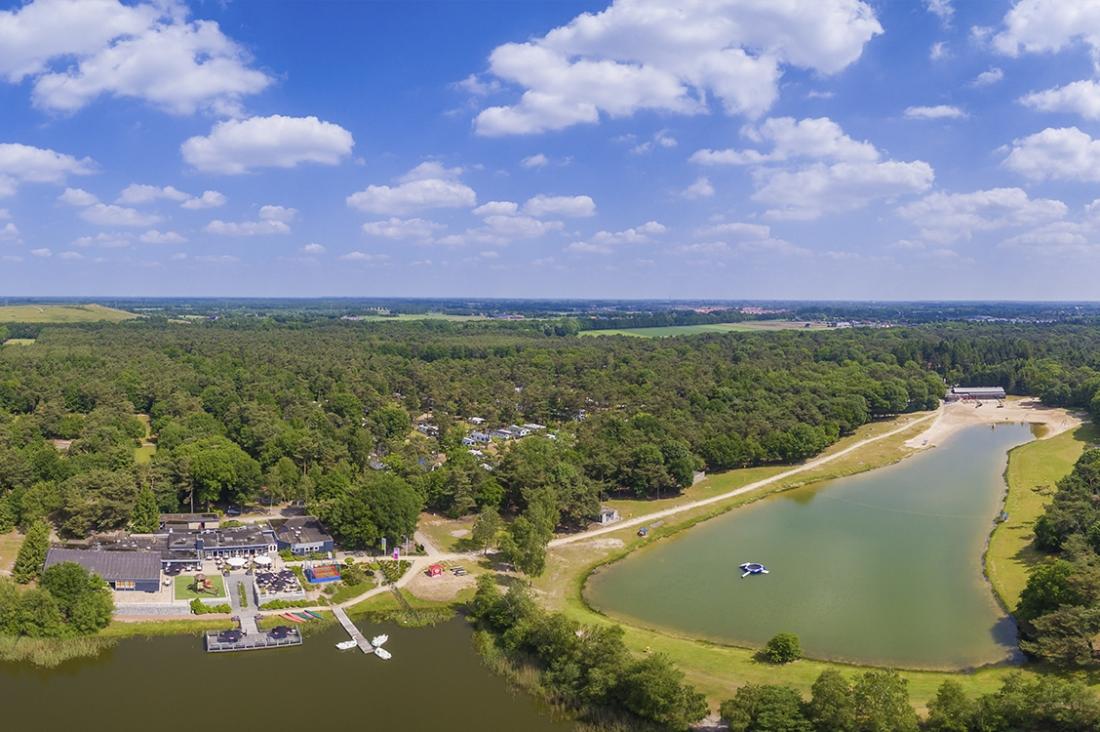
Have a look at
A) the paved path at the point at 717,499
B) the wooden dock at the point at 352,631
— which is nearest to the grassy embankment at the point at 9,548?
the wooden dock at the point at 352,631

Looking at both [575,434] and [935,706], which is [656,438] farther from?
[935,706]

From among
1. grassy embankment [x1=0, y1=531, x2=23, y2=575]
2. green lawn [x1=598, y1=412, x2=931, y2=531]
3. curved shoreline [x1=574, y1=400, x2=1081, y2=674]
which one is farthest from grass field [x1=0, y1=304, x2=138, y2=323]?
curved shoreline [x1=574, y1=400, x2=1081, y2=674]

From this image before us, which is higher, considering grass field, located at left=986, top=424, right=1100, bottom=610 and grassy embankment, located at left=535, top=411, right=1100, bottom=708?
grass field, located at left=986, top=424, right=1100, bottom=610

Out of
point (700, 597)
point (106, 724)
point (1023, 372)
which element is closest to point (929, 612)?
point (700, 597)

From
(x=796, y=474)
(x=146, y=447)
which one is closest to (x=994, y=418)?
(x=796, y=474)

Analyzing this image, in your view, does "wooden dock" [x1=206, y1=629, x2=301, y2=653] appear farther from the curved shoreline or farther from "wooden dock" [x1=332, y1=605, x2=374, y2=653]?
the curved shoreline

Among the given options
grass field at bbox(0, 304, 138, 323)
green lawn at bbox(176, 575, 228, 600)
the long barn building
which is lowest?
green lawn at bbox(176, 575, 228, 600)

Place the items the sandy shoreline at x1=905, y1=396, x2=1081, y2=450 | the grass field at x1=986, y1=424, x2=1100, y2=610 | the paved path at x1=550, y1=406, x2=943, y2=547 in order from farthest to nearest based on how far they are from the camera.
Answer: the sandy shoreline at x1=905, y1=396, x2=1081, y2=450, the paved path at x1=550, y1=406, x2=943, y2=547, the grass field at x1=986, y1=424, x2=1100, y2=610

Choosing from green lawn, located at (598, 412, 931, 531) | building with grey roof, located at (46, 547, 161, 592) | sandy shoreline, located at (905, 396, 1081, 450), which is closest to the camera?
building with grey roof, located at (46, 547, 161, 592)
